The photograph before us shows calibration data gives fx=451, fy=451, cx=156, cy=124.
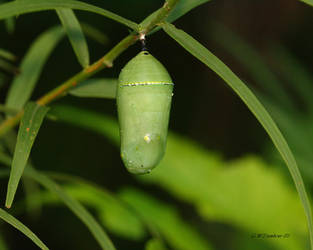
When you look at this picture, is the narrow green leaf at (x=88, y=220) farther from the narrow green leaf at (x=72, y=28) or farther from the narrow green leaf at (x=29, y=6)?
the narrow green leaf at (x=29, y=6)

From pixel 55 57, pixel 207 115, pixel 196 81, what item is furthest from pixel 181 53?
pixel 55 57

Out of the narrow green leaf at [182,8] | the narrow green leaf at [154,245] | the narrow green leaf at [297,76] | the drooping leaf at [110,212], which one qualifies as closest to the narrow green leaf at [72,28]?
the narrow green leaf at [182,8]

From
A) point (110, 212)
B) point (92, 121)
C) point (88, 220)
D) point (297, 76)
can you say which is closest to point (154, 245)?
point (88, 220)

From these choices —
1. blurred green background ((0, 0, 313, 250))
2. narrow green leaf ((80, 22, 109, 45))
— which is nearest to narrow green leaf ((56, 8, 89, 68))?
narrow green leaf ((80, 22, 109, 45))

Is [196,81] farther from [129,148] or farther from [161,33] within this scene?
[129,148]

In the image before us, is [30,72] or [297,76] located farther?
[297,76]

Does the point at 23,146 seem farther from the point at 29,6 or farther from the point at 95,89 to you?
the point at 95,89
